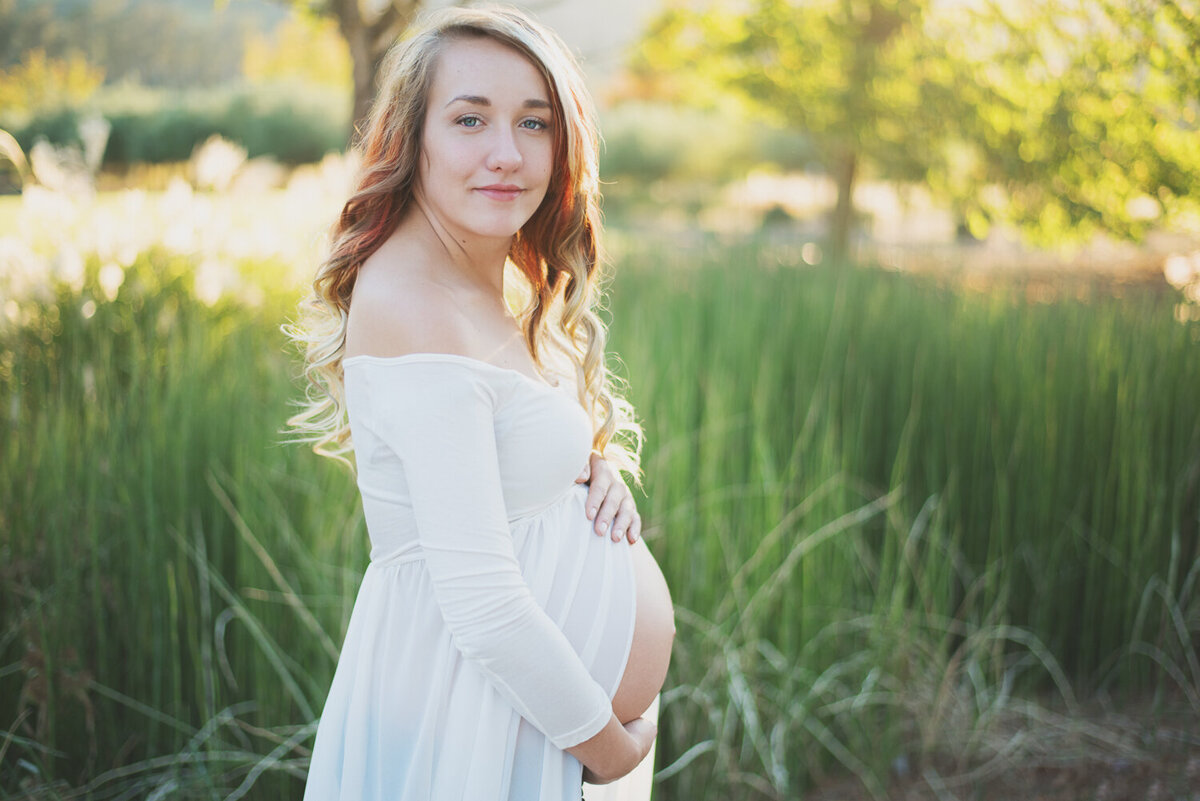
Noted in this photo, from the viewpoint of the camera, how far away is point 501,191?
1188 mm

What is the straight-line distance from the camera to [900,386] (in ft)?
10.3

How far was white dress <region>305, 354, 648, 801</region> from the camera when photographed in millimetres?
1040

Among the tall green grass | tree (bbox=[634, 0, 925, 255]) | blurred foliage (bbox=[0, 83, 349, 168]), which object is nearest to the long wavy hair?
the tall green grass

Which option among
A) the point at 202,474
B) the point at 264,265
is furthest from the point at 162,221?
the point at 202,474

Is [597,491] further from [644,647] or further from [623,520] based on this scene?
[644,647]

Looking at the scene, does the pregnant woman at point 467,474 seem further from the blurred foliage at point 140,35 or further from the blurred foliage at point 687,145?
the blurred foliage at point 687,145

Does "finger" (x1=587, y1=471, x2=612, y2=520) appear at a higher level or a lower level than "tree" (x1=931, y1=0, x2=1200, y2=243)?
lower

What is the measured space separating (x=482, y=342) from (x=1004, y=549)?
7.23ft

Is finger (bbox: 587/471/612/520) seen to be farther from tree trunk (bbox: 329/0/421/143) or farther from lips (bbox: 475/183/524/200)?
tree trunk (bbox: 329/0/421/143)

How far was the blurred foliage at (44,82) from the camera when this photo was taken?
21.4 feet

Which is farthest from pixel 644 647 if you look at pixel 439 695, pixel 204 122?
pixel 204 122

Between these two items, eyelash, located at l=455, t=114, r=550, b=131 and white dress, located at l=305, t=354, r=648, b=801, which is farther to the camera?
eyelash, located at l=455, t=114, r=550, b=131

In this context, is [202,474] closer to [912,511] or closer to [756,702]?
[756,702]

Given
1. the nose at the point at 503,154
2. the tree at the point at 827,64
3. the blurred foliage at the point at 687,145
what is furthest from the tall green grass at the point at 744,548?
the blurred foliage at the point at 687,145
